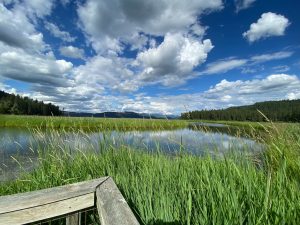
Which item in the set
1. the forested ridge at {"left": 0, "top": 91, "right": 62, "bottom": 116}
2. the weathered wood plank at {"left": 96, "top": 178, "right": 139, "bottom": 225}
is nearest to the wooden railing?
the weathered wood plank at {"left": 96, "top": 178, "right": 139, "bottom": 225}

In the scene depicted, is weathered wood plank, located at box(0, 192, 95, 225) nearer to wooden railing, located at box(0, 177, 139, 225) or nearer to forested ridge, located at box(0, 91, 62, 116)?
wooden railing, located at box(0, 177, 139, 225)

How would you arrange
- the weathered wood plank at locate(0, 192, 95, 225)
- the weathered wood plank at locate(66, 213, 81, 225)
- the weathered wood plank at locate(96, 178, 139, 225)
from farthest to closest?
1. the weathered wood plank at locate(66, 213, 81, 225)
2. the weathered wood plank at locate(0, 192, 95, 225)
3. the weathered wood plank at locate(96, 178, 139, 225)

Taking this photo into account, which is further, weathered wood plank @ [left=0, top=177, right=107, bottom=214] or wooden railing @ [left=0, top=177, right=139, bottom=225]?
weathered wood plank @ [left=0, top=177, right=107, bottom=214]

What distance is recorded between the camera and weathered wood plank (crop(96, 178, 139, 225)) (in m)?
1.34

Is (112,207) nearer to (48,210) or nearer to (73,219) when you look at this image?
(48,210)

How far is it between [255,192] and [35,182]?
4104mm

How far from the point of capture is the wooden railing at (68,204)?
5.08 ft

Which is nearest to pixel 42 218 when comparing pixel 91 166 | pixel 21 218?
pixel 21 218

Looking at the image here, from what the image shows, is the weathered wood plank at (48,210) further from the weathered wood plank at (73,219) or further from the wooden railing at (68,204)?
the weathered wood plank at (73,219)

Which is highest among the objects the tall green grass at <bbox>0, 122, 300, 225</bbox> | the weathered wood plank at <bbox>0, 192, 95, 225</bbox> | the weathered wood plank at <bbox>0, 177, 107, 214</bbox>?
the weathered wood plank at <bbox>0, 177, 107, 214</bbox>

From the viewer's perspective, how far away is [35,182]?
4.77 meters

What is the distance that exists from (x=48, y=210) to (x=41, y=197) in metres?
0.12

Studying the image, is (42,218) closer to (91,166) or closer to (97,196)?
(97,196)

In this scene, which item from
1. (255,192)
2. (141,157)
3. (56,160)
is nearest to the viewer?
(255,192)
